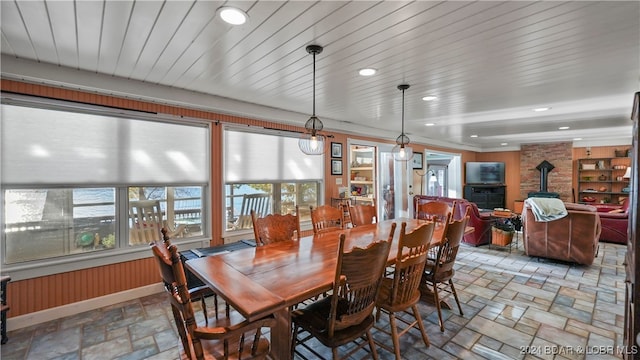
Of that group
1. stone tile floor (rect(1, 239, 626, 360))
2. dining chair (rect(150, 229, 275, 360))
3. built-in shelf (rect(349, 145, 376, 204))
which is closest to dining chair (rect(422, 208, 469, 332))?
stone tile floor (rect(1, 239, 626, 360))

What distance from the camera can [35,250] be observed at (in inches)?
106

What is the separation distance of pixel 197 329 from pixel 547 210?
500 centimetres

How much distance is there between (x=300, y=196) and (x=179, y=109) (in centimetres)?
228

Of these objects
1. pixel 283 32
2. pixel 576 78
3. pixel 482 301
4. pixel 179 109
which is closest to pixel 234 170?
pixel 179 109

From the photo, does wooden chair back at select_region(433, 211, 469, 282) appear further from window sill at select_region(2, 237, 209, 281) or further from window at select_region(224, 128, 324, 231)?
window sill at select_region(2, 237, 209, 281)

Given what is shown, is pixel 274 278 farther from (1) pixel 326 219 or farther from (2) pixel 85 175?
(2) pixel 85 175

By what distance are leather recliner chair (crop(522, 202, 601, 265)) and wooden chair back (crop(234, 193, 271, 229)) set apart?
417 centimetres

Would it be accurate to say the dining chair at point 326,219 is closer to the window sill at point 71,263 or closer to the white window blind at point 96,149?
the white window blind at point 96,149

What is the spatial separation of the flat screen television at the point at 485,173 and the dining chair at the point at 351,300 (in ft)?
29.8

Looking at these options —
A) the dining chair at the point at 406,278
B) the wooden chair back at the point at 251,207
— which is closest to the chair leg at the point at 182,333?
the dining chair at the point at 406,278

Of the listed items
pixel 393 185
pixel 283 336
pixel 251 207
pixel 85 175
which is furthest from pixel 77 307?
pixel 393 185

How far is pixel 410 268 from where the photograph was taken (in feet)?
6.62

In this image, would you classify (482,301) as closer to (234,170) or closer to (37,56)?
(234,170)

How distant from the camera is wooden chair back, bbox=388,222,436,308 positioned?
1.94 meters
